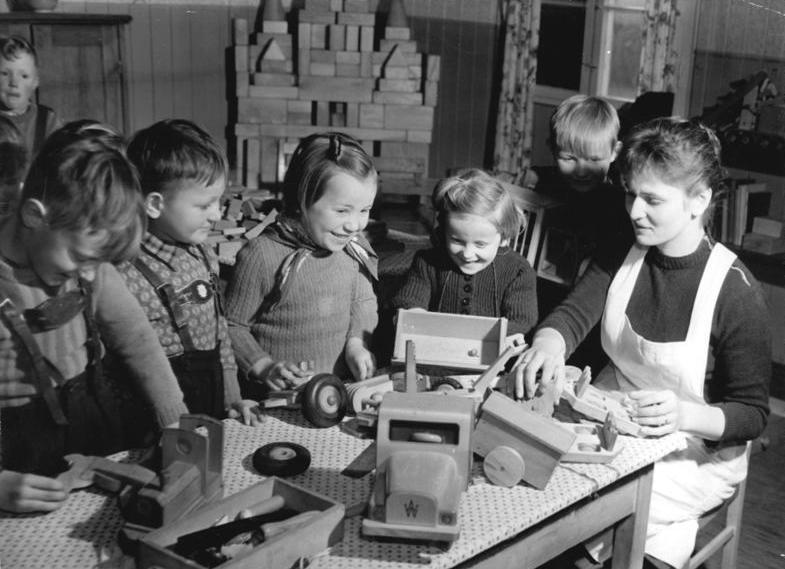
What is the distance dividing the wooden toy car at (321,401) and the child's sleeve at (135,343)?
0.22 meters

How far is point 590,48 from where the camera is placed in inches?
289

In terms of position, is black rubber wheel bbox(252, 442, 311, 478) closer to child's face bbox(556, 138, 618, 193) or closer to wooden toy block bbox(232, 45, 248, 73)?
child's face bbox(556, 138, 618, 193)

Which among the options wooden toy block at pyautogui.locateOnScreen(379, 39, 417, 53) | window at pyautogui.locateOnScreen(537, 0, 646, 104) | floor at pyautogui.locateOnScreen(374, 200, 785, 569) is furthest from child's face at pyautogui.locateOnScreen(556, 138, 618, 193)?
wooden toy block at pyautogui.locateOnScreen(379, 39, 417, 53)

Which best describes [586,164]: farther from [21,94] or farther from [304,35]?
[304,35]

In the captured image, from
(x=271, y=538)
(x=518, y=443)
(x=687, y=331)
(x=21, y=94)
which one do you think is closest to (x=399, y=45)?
(x=21, y=94)

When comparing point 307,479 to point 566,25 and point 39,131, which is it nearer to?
point 39,131

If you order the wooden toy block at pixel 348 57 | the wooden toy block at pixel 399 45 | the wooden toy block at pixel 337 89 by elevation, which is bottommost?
the wooden toy block at pixel 337 89

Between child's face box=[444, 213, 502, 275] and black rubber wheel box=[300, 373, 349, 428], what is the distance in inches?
30.1

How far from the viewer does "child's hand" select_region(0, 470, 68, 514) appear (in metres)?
1.65

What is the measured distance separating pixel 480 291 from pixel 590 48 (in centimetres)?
505

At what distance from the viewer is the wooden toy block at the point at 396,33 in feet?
24.6

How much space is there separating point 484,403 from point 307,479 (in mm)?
383

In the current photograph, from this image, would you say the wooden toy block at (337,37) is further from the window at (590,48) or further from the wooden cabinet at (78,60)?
the window at (590,48)

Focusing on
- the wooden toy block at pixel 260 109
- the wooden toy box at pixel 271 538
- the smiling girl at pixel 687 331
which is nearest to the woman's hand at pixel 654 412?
the smiling girl at pixel 687 331
